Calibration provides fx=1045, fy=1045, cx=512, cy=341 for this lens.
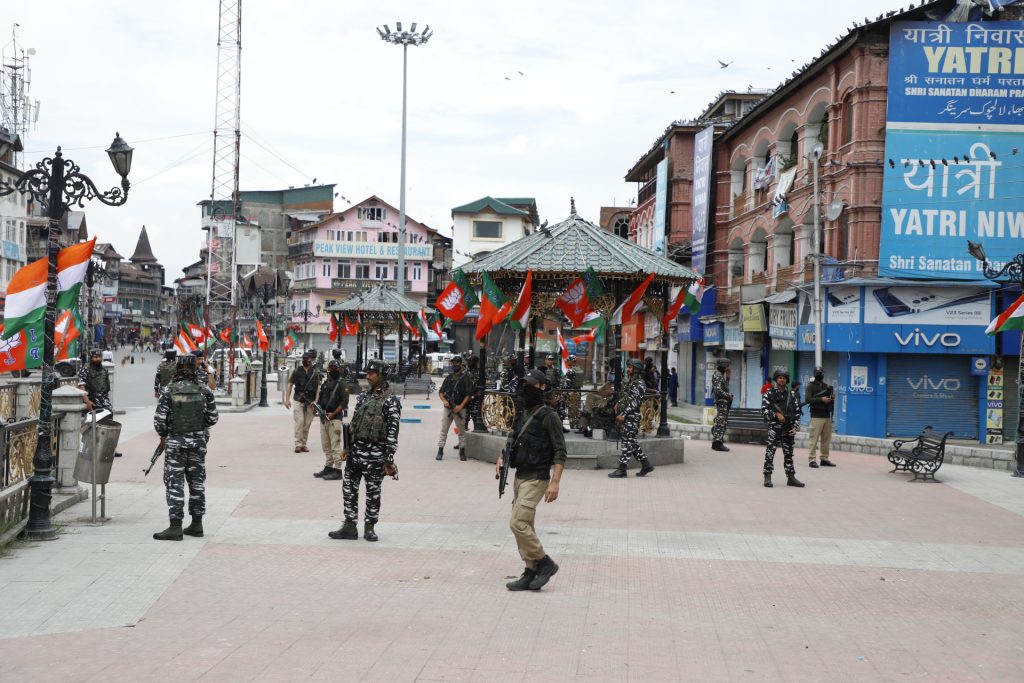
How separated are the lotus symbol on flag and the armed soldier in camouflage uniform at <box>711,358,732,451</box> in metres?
13.6

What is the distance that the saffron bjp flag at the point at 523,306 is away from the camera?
17250 mm

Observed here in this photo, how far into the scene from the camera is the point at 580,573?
9.12m

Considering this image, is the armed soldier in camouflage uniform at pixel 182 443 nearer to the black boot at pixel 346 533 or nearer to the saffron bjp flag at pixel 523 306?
the black boot at pixel 346 533

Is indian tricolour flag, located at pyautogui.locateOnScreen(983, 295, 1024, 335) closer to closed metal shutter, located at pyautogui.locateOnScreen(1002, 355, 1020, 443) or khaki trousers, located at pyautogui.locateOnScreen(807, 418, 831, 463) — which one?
khaki trousers, located at pyautogui.locateOnScreen(807, 418, 831, 463)

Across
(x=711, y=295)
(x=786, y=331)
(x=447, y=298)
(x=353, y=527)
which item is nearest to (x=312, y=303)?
(x=711, y=295)

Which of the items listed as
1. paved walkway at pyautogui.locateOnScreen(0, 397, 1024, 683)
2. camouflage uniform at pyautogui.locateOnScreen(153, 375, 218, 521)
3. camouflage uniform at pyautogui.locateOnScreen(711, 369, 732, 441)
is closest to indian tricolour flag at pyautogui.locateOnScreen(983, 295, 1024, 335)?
paved walkway at pyautogui.locateOnScreen(0, 397, 1024, 683)

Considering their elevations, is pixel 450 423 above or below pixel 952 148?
below

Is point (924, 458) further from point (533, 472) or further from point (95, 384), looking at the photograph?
point (95, 384)

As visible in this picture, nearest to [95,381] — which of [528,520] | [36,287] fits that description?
[36,287]

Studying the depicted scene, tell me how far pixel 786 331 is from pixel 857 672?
23995 millimetres

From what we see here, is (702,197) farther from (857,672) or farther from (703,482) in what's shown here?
(857,672)

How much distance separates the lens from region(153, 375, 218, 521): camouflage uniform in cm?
993

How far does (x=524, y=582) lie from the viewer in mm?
8391

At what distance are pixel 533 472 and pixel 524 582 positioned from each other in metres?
0.88
